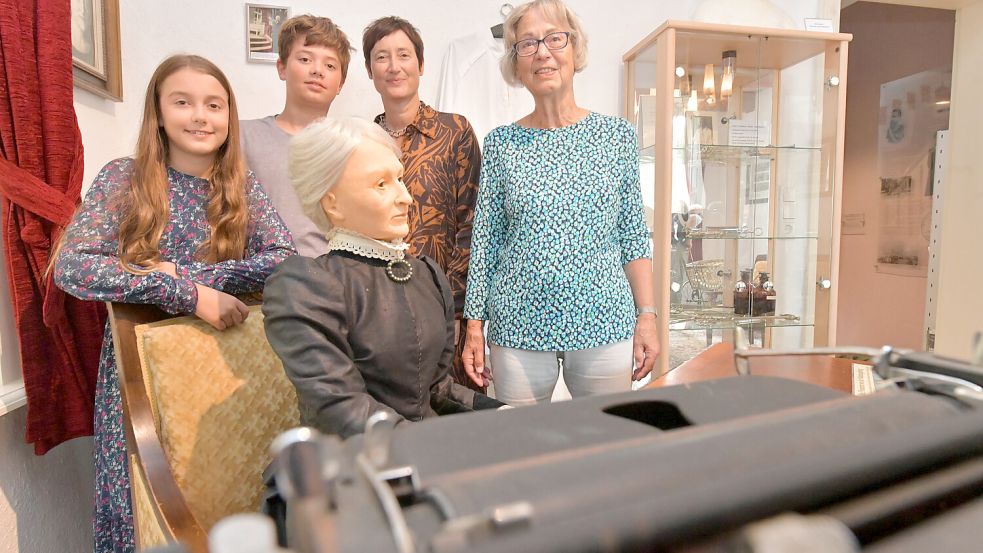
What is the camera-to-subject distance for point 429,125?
72.2 inches

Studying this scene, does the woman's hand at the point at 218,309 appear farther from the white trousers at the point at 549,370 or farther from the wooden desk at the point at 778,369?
the wooden desk at the point at 778,369

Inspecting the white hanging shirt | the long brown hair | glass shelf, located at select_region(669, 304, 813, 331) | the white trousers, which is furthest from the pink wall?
the long brown hair

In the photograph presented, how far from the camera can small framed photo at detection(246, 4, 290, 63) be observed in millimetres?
2387

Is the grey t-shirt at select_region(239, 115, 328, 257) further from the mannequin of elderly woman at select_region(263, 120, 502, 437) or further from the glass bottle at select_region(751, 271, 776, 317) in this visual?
the glass bottle at select_region(751, 271, 776, 317)

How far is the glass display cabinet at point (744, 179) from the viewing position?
2.57 meters

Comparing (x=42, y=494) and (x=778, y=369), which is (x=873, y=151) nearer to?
(x=778, y=369)

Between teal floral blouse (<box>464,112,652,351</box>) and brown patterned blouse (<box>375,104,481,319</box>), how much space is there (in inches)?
6.6

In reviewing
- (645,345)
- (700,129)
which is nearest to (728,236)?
(700,129)

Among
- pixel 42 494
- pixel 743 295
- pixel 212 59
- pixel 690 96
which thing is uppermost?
pixel 212 59

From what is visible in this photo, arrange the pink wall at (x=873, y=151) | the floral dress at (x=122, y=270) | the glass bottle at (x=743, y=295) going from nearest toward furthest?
1. the floral dress at (x=122, y=270)
2. the glass bottle at (x=743, y=295)
3. the pink wall at (x=873, y=151)

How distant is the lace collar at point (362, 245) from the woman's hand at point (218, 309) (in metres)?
0.27

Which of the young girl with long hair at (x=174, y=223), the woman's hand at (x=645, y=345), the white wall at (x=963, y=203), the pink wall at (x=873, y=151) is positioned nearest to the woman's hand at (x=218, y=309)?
the young girl with long hair at (x=174, y=223)

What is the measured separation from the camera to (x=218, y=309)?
3.98ft

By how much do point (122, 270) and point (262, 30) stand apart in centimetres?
158
